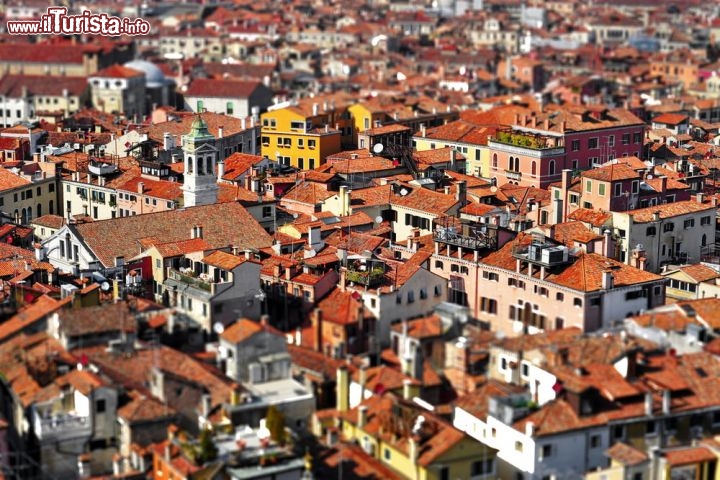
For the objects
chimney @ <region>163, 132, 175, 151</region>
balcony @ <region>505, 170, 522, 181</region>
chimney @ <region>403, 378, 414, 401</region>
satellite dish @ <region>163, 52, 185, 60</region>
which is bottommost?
satellite dish @ <region>163, 52, 185, 60</region>

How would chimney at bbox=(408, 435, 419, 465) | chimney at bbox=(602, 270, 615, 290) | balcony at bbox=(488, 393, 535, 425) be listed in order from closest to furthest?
chimney at bbox=(408, 435, 419, 465), balcony at bbox=(488, 393, 535, 425), chimney at bbox=(602, 270, 615, 290)

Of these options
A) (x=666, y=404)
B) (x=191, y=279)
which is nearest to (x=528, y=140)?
(x=191, y=279)

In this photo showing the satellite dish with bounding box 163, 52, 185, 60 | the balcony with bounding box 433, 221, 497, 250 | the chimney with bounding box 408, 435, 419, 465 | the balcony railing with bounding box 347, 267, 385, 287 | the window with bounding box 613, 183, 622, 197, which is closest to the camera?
the chimney with bounding box 408, 435, 419, 465

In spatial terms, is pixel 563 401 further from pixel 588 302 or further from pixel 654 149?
pixel 654 149

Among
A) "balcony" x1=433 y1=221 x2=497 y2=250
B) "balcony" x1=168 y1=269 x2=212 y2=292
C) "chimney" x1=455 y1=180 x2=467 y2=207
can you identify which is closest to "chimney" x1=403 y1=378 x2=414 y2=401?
"balcony" x1=168 y1=269 x2=212 y2=292

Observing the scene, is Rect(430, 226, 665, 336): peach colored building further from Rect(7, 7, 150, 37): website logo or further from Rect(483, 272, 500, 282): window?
Rect(7, 7, 150, 37): website logo

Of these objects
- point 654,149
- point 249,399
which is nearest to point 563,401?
point 249,399
